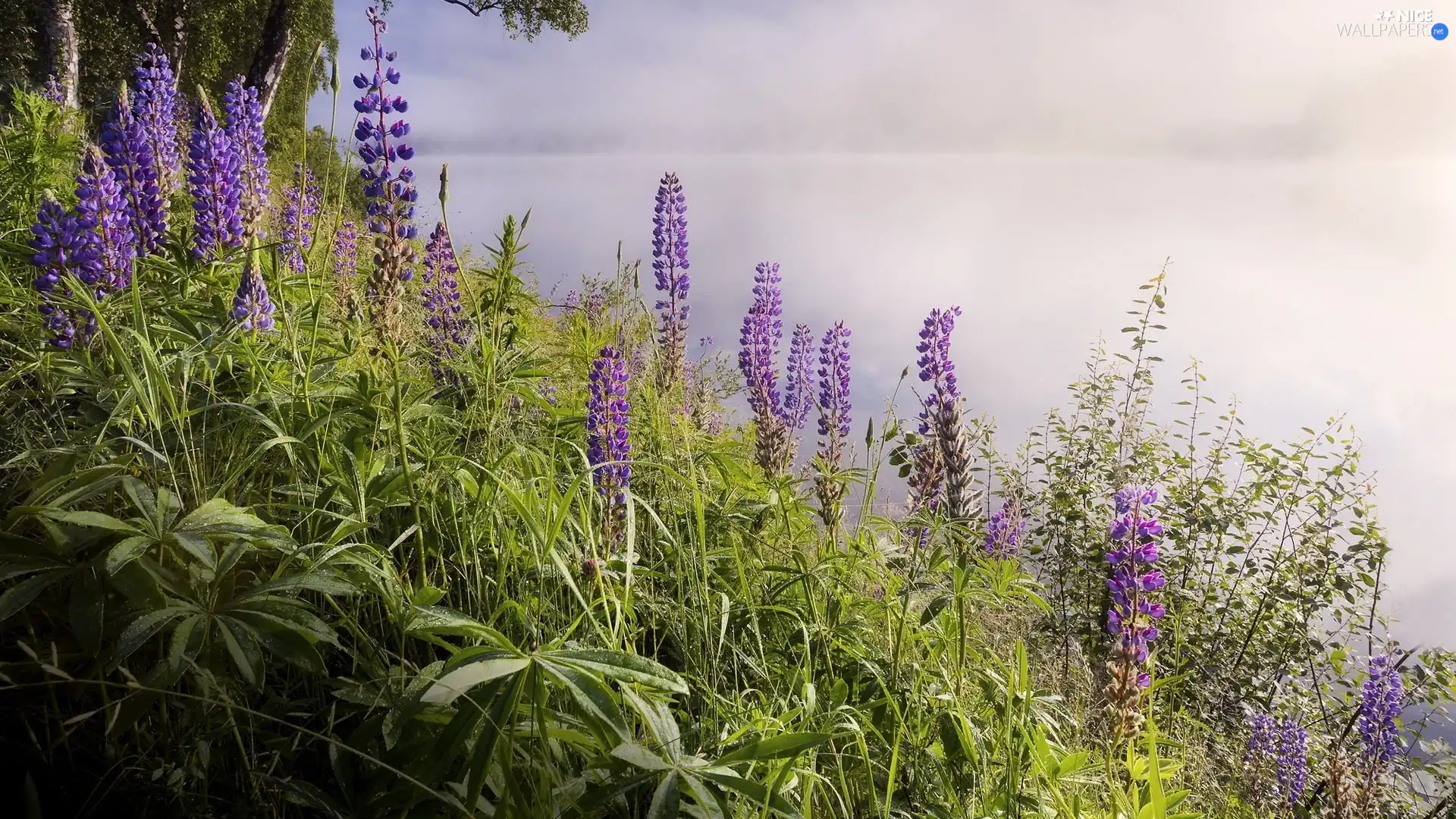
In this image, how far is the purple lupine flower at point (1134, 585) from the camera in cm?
181

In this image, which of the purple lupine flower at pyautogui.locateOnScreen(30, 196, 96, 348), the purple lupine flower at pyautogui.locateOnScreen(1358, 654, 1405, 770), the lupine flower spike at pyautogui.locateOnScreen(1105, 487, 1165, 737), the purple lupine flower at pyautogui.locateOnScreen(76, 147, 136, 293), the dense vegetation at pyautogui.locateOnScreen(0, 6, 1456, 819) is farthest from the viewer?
the purple lupine flower at pyautogui.locateOnScreen(1358, 654, 1405, 770)

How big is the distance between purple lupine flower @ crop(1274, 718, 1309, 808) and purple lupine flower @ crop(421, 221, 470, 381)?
3.89 m

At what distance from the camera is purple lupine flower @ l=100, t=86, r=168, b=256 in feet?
8.74

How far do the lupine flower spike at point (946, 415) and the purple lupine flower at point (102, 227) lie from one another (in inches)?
99.4

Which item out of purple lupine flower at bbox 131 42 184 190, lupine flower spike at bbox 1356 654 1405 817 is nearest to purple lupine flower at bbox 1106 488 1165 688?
lupine flower spike at bbox 1356 654 1405 817

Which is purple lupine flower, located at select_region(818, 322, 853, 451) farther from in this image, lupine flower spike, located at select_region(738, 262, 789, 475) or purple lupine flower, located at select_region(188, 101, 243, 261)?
purple lupine flower, located at select_region(188, 101, 243, 261)

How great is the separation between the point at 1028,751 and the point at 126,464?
6.47 feet

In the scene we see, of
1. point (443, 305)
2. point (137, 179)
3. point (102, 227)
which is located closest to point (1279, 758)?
point (443, 305)

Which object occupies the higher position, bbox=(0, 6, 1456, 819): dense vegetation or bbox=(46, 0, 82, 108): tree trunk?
bbox=(46, 0, 82, 108): tree trunk

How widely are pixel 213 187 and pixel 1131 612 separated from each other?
2.95m

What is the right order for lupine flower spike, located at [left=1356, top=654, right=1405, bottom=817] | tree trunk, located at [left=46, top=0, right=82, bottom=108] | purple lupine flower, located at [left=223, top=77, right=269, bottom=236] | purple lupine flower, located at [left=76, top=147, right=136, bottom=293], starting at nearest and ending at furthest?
purple lupine flower, located at [left=76, top=147, right=136, bottom=293] → purple lupine flower, located at [left=223, top=77, right=269, bottom=236] → lupine flower spike, located at [left=1356, top=654, right=1405, bottom=817] → tree trunk, located at [left=46, top=0, right=82, bottom=108]

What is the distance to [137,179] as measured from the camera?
2688 millimetres

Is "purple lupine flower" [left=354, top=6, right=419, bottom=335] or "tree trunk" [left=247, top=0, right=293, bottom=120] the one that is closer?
"purple lupine flower" [left=354, top=6, right=419, bottom=335]

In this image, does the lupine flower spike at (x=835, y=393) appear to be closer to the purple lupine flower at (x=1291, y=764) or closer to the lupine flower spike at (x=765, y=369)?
the lupine flower spike at (x=765, y=369)
